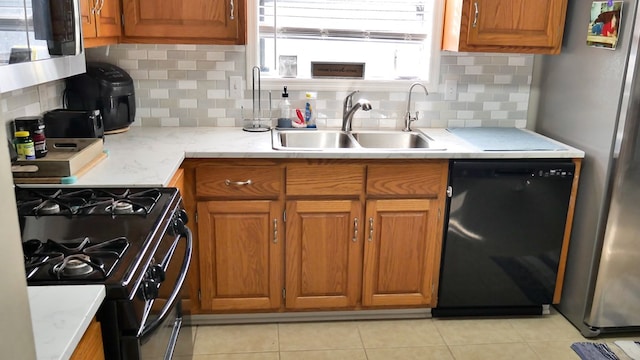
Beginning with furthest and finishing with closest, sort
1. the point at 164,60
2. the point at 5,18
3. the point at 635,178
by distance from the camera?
the point at 164,60
the point at 635,178
the point at 5,18

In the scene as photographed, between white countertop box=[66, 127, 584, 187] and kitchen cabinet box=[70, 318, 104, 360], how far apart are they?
2.61ft

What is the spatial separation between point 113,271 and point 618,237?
2.20 metres

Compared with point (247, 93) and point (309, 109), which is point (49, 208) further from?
point (309, 109)

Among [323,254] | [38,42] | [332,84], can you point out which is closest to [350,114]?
[332,84]

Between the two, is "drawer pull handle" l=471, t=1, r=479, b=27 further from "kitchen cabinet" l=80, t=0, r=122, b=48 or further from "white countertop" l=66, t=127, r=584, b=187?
"kitchen cabinet" l=80, t=0, r=122, b=48

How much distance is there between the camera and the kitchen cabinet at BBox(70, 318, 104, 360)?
3.50 ft

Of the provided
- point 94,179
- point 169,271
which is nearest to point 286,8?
point 94,179

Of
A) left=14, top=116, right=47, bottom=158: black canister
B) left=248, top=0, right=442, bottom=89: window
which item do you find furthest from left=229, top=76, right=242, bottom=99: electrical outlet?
left=14, top=116, right=47, bottom=158: black canister

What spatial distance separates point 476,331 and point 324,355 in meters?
0.78

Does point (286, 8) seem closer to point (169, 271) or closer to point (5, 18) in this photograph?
point (169, 271)

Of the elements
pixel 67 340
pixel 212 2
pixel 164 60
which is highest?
pixel 212 2

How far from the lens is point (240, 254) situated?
2.58m

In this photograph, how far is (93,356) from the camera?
115 centimetres

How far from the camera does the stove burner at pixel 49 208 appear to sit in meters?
1.65
